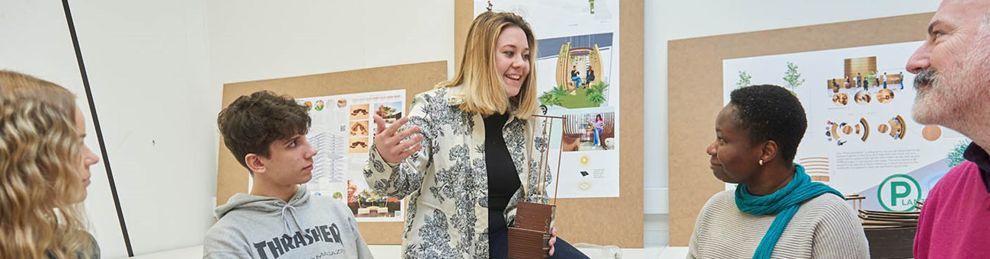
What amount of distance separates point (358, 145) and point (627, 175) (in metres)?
1.21

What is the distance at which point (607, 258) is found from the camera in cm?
214

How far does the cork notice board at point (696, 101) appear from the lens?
2197 mm

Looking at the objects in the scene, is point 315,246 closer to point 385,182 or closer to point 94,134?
point 385,182

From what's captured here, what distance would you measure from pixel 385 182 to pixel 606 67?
1.12 meters

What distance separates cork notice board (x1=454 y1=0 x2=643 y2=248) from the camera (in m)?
2.31

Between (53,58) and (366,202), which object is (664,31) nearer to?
(366,202)

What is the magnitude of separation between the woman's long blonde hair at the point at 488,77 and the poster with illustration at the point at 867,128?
0.91 meters

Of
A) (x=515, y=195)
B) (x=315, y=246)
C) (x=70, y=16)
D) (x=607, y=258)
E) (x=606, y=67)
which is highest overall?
(x=70, y=16)

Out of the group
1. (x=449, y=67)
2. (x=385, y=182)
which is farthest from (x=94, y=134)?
(x=385, y=182)

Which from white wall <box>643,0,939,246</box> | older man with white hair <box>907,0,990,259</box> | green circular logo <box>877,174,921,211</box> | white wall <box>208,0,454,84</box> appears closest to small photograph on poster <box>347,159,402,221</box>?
white wall <box>208,0,454,84</box>

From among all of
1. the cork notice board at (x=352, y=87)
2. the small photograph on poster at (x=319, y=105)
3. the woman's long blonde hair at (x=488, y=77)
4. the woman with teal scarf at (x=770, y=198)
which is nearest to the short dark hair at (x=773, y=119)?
the woman with teal scarf at (x=770, y=198)

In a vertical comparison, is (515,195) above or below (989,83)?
below

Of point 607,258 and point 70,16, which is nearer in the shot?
point 607,258

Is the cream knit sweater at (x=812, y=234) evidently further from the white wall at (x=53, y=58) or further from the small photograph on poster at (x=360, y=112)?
the white wall at (x=53, y=58)
